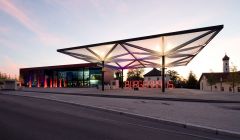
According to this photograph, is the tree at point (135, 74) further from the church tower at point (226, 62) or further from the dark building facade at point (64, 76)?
the dark building facade at point (64, 76)

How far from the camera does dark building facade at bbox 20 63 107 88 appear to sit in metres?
66.1

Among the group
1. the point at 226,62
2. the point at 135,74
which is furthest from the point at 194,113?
the point at 135,74

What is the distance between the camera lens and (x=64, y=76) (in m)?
72.0

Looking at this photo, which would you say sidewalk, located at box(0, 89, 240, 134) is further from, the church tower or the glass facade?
the church tower

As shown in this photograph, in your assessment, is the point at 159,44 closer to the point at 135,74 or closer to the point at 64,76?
the point at 64,76

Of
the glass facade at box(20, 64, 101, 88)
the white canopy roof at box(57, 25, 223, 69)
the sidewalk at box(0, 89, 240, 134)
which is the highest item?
the white canopy roof at box(57, 25, 223, 69)

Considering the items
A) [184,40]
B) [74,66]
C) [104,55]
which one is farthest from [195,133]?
[74,66]

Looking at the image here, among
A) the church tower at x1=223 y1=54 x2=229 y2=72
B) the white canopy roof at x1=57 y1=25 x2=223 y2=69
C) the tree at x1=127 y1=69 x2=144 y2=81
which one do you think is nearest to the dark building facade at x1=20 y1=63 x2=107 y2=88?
the white canopy roof at x1=57 y1=25 x2=223 y2=69

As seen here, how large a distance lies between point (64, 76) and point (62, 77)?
104 cm

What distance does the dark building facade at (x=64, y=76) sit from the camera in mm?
66062

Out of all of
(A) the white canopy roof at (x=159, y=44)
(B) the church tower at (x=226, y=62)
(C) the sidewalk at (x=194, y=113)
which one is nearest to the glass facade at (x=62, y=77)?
(A) the white canopy roof at (x=159, y=44)

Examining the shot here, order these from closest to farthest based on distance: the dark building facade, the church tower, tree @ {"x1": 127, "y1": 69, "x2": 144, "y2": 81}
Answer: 1. the dark building facade
2. the church tower
3. tree @ {"x1": 127, "y1": 69, "x2": 144, "y2": 81}

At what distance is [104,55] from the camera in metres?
38.2

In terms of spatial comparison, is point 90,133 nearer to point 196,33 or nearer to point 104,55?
point 196,33
